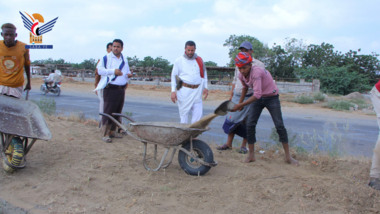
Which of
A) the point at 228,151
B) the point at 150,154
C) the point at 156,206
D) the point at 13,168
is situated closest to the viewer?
the point at 156,206

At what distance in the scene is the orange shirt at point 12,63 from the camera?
13.9 feet

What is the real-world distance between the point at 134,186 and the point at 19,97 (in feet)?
7.74

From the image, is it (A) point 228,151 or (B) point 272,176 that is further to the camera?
(A) point 228,151

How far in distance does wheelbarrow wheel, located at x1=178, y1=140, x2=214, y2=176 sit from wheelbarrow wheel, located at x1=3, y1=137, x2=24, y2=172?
1945 mm

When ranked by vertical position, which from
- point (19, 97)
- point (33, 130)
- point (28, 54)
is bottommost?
point (33, 130)

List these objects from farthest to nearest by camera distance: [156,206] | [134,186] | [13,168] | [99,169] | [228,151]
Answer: [228,151], [99,169], [13,168], [134,186], [156,206]

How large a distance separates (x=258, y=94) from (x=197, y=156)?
3.66 ft


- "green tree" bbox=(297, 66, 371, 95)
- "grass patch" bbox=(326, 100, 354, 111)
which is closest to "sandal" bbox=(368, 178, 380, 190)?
"grass patch" bbox=(326, 100, 354, 111)

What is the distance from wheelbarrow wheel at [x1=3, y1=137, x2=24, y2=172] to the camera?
3719 millimetres

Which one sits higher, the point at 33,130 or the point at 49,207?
the point at 33,130

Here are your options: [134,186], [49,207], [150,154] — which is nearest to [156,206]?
[134,186]

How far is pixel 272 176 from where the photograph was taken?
3.85 meters

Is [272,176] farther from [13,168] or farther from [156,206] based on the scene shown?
[13,168]
